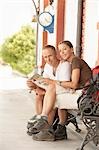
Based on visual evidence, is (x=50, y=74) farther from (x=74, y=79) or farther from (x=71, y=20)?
(x=71, y=20)

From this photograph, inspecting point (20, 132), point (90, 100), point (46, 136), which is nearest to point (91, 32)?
point (20, 132)

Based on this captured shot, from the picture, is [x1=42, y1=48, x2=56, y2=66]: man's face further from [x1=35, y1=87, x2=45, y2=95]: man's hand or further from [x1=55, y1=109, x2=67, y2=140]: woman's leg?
[x1=55, y1=109, x2=67, y2=140]: woman's leg

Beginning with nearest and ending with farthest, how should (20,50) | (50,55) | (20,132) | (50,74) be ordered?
(50,55) < (50,74) < (20,132) < (20,50)

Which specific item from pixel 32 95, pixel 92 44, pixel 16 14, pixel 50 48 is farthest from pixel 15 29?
pixel 50 48

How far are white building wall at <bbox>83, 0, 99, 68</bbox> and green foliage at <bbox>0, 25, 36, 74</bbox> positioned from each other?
799 centimetres

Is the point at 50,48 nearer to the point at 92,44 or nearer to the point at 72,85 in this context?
the point at 72,85

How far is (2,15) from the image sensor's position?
16.2 metres

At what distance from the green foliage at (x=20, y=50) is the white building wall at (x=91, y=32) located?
→ 26.2 ft

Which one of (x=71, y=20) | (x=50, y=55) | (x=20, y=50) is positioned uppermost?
(x=71, y=20)

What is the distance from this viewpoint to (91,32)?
6312 mm

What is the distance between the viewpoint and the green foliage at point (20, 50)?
48.8 ft

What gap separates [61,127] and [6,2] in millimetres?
11962

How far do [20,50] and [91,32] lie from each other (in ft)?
28.8

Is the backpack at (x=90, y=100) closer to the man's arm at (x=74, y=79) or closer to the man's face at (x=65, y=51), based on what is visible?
Result: the man's arm at (x=74, y=79)
